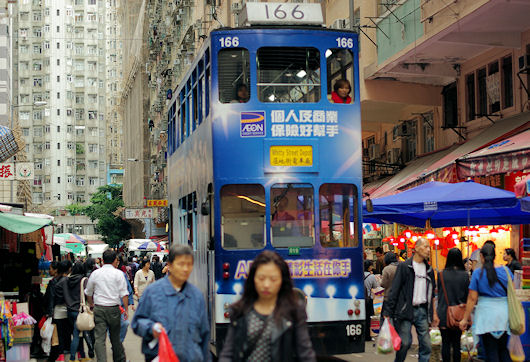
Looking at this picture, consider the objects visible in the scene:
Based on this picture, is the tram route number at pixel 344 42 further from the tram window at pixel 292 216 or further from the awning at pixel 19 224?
the awning at pixel 19 224

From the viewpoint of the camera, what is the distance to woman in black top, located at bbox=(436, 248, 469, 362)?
1028cm

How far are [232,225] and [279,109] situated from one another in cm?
163

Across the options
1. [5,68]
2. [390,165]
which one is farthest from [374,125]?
[5,68]

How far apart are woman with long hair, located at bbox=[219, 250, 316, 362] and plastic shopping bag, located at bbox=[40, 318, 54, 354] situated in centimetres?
871

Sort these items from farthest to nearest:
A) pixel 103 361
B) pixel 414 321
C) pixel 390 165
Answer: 1. pixel 390 165
2. pixel 103 361
3. pixel 414 321

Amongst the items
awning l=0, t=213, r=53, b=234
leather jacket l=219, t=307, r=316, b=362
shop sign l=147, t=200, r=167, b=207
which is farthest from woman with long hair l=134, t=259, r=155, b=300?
shop sign l=147, t=200, r=167, b=207

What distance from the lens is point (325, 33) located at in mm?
12000

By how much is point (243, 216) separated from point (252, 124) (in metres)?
1.20

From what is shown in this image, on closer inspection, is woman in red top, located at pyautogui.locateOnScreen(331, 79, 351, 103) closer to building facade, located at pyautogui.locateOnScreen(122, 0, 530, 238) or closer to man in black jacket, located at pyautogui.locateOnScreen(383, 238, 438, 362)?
man in black jacket, located at pyautogui.locateOnScreen(383, 238, 438, 362)

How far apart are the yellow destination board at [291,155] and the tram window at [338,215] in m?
0.42

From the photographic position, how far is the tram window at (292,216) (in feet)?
37.7

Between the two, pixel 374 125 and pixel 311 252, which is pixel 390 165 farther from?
pixel 311 252

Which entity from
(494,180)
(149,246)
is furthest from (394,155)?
(149,246)

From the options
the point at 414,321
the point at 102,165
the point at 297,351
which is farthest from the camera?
the point at 102,165
